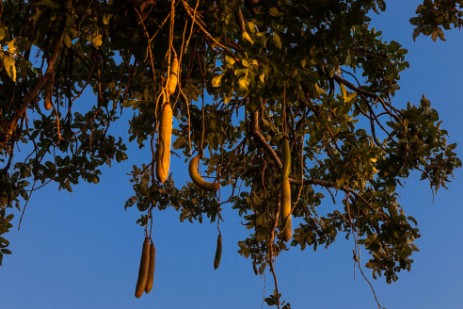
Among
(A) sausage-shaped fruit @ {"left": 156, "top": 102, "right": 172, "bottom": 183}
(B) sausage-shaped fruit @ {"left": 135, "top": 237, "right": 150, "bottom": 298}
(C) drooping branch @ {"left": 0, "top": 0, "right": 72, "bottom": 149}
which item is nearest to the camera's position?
(A) sausage-shaped fruit @ {"left": 156, "top": 102, "right": 172, "bottom": 183}

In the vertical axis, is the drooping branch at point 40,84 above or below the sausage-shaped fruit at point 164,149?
above

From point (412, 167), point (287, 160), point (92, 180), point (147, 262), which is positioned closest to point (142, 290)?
point (147, 262)

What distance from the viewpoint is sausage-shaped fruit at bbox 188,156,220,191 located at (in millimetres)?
2270

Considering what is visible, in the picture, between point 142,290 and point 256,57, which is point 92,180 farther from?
point 142,290

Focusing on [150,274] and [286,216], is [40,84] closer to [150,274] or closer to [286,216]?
[150,274]

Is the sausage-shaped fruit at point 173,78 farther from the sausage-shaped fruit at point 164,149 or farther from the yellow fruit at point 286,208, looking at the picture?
the yellow fruit at point 286,208

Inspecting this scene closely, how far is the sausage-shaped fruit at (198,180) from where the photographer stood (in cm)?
227

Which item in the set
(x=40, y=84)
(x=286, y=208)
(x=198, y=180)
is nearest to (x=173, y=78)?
(x=198, y=180)

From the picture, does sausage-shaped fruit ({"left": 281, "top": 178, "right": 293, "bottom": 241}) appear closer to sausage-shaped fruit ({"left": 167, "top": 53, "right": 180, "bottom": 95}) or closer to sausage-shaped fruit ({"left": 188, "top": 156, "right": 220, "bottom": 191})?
sausage-shaped fruit ({"left": 188, "top": 156, "right": 220, "bottom": 191})

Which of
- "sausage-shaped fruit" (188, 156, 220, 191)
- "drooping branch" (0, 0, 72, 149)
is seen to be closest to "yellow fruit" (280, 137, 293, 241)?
"sausage-shaped fruit" (188, 156, 220, 191)

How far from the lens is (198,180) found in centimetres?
233

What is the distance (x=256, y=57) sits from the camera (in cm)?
323

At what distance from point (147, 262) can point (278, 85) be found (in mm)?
1453

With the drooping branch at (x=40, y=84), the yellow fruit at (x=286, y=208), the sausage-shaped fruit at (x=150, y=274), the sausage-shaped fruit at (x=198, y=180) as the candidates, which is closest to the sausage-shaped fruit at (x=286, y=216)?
the yellow fruit at (x=286, y=208)
